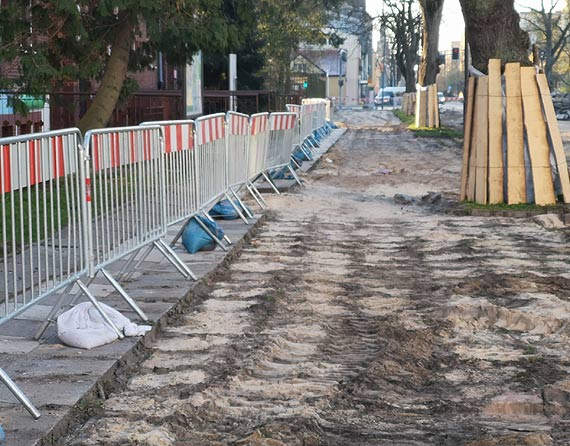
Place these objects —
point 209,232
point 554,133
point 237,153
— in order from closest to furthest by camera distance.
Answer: point 209,232 < point 237,153 < point 554,133

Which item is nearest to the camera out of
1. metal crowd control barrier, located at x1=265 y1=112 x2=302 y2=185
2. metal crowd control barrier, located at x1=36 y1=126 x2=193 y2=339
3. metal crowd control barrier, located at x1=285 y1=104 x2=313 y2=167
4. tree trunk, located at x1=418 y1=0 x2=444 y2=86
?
metal crowd control barrier, located at x1=36 y1=126 x2=193 y2=339

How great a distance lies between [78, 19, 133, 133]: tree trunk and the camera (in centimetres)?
1931

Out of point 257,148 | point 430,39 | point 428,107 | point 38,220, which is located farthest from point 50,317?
point 430,39

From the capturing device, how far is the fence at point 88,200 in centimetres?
610

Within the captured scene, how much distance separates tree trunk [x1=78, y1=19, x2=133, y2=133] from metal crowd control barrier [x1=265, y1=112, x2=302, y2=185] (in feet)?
→ 10.2

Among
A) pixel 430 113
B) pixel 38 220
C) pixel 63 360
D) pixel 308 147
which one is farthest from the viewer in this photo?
pixel 430 113

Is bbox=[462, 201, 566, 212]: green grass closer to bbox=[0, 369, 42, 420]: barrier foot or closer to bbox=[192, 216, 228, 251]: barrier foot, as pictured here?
bbox=[192, 216, 228, 251]: barrier foot

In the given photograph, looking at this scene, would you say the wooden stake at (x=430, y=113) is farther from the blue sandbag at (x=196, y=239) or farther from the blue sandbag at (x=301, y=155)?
the blue sandbag at (x=196, y=239)

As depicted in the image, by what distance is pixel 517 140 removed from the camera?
49.6ft

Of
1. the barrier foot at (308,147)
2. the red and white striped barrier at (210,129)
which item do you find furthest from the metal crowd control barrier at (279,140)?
the barrier foot at (308,147)

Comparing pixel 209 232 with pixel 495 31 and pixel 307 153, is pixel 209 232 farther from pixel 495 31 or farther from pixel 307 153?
pixel 307 153

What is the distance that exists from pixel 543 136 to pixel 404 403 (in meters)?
10.0

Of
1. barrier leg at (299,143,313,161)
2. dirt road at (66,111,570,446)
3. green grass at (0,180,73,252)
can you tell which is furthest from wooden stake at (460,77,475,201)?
barrier leg at (299,143,313,161)

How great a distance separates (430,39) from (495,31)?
34.5 m
